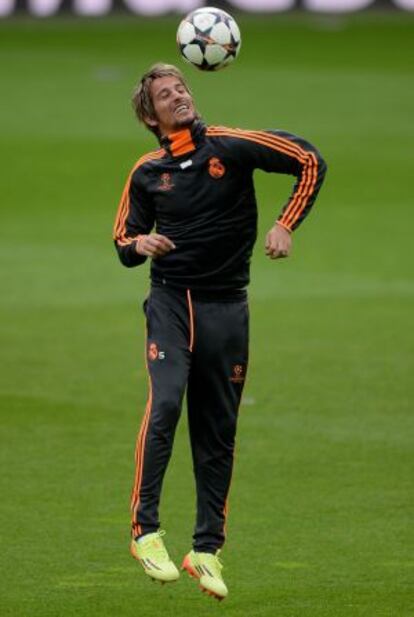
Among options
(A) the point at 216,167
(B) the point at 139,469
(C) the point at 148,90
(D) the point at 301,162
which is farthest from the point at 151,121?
(B) the point at 139,469

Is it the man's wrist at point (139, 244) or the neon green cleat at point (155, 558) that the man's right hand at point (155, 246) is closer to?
the man's wrist at point (139, 244)

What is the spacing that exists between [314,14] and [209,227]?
35.2 meters

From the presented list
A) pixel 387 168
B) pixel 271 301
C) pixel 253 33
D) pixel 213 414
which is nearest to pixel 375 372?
pixel 271 301

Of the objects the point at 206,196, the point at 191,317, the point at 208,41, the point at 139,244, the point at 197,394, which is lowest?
the point at 197,394

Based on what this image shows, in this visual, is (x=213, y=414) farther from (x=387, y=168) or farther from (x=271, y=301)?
(x=387, y=168)

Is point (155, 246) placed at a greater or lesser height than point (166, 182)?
lesser

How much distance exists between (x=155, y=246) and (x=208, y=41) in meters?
1.28

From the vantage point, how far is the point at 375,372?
1641 centimetres

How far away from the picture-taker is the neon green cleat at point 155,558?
8.93 meters

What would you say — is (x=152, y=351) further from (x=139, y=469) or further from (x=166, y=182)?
(x=166, y=182)

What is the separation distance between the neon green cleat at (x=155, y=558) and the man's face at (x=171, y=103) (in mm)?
2063

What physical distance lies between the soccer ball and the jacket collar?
1.56ft

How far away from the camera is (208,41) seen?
954 cm

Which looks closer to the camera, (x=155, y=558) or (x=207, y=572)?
(x=155, y=558)
